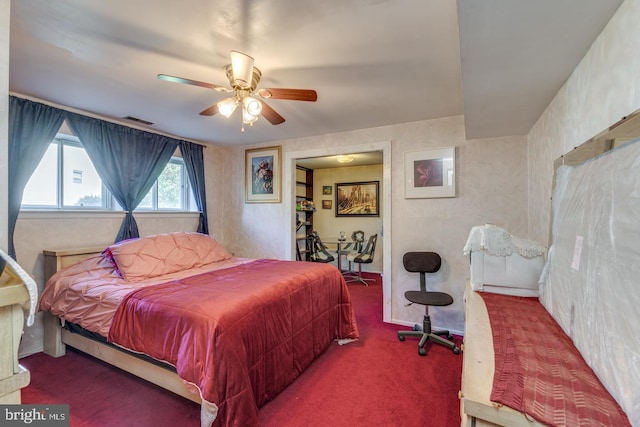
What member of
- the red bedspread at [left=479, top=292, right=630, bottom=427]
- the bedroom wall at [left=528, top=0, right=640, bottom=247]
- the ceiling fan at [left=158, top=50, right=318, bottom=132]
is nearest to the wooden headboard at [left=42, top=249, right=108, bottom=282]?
the ceiling fan at [left=158, top=50, right=318, bottom=132]

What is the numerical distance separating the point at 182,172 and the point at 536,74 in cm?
408

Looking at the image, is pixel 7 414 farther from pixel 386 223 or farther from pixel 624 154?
pixel 386 223

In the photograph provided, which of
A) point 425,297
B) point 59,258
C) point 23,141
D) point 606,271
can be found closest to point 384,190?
point 425,297

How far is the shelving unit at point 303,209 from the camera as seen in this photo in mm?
5750

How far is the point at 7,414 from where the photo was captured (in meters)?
0.63

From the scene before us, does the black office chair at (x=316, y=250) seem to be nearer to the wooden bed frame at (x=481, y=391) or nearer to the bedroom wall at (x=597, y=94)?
the bedroom wall at (x=597, y=94)

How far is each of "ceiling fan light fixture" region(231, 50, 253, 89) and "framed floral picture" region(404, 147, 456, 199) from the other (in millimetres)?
2087

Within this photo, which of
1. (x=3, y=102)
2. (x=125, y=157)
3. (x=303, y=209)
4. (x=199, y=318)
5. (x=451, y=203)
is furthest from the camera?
(x=303, y=209)

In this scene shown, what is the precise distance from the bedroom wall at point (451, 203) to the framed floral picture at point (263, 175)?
3.15 feet

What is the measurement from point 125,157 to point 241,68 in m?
2.37

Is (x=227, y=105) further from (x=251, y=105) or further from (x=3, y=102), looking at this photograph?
(x=3, y=102)

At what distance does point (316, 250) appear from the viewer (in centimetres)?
554

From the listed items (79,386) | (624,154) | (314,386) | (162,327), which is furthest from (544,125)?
(79,386)

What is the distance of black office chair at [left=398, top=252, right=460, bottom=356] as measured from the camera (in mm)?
2648
